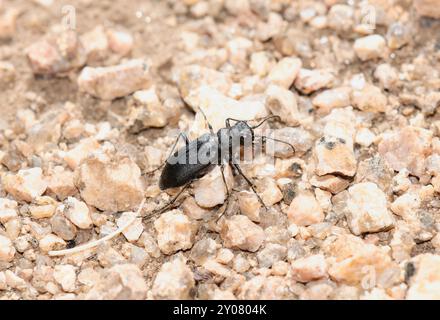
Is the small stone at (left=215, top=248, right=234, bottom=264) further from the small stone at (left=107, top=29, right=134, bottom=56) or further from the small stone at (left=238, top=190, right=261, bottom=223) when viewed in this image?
the small stone at (left=107, top=29, right=134, bottom=56)

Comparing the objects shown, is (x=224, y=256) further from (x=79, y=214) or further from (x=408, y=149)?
(x=408, y=149)

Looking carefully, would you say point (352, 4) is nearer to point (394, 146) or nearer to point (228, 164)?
point (394, 146)

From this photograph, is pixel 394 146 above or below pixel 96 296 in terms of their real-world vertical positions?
above

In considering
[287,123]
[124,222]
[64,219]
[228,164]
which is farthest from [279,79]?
[64,219]

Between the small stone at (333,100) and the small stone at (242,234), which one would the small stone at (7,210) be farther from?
the small stone at (333,100)

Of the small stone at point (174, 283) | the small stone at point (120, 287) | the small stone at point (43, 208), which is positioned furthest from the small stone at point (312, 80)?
the small stone at point (43, 208)
